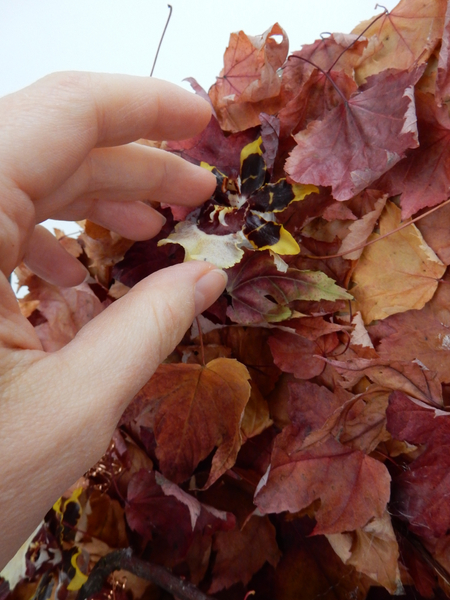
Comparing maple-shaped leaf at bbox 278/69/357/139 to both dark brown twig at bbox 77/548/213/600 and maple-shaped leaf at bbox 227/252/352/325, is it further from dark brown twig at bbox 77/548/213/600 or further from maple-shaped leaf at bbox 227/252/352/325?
dark brown twig at bbox 77/548/213/600

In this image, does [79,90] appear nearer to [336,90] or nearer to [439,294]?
[336,90]

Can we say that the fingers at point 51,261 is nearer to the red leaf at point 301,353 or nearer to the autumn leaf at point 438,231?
the red leaf at point 301,353

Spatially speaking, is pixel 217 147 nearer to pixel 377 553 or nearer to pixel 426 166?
pixel 426 166

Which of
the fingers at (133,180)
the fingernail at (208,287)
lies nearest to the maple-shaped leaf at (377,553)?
the fingernail at (208,287)

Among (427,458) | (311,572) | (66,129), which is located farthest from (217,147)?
(311,572)

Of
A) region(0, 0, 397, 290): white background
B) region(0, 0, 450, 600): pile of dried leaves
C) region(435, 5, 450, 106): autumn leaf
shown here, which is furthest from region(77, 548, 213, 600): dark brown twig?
region(0, 0, 397, 290): white background
